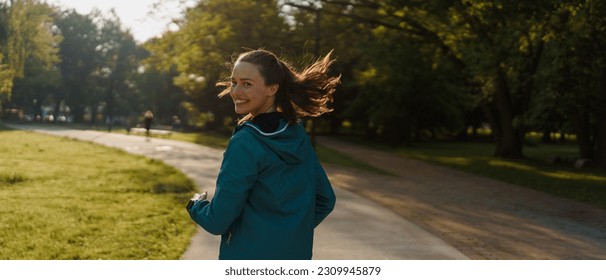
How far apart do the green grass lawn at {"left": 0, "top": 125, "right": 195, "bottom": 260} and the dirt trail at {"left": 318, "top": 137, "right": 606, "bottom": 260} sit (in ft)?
11.7

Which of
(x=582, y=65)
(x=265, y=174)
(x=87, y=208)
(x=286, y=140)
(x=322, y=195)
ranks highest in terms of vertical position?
(x=582, y=65)

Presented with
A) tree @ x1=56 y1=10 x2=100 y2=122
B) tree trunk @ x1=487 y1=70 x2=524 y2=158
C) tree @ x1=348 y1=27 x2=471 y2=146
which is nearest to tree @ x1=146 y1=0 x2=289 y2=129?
tree @ x1=56 y1=10 x2=100 y2=122

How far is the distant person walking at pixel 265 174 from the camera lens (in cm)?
240

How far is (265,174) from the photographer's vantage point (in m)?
2.48

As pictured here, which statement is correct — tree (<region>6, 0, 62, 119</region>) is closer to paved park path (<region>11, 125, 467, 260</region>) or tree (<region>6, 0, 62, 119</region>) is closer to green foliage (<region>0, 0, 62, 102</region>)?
green foliage (<region>0, 0, 62, 102</region>)

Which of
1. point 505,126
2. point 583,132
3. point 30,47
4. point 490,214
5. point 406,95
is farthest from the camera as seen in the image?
point 406,95

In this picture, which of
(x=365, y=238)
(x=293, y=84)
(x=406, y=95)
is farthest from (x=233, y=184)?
(x=406, y=95)

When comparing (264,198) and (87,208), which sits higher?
(264,198)

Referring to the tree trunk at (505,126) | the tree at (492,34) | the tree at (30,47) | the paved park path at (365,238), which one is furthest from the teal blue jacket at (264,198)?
the tree trunk at (505,126)

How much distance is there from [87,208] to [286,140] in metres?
7.15

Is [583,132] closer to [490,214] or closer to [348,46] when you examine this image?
[348,46]

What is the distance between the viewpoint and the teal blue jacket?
2.39m
